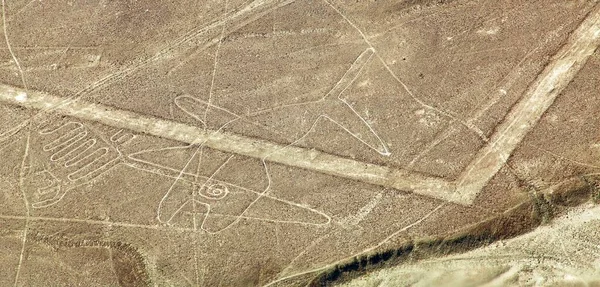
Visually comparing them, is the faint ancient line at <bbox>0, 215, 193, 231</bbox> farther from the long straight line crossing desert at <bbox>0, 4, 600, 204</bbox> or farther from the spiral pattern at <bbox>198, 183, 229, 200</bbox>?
the long straight line crossing desert at <bbox>0, 4, 600, 204</bbox>

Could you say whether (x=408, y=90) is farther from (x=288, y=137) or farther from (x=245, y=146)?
(x=245, y=146)

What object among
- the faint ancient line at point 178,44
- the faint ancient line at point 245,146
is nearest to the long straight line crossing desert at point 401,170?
the faint ancient line at point 245,146

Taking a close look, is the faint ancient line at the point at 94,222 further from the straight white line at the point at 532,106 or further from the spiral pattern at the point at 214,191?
the straight white line at the point at 532,106

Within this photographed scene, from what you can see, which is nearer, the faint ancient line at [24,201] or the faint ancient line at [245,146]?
Result: the faint ancient line at [24,201]

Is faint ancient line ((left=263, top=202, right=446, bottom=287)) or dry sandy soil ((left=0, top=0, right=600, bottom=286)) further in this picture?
dry sandy soil ((left=0, top=0, right=600, bottom=286))

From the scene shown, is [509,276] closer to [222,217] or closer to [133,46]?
[222,217]

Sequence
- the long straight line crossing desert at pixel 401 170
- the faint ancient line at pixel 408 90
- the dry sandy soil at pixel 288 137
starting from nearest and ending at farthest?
1. the dry sandy soil at pixel 288 137
2. the long straight line crossing desert at pixel 401 170
3. the faint ancient line at pixel 408 90

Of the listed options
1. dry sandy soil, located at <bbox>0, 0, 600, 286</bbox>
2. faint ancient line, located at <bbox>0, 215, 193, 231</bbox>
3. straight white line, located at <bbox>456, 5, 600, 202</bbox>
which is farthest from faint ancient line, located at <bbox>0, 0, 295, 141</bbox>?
straight white line, located at <bbox>456, 5, 600, 202</bbox>

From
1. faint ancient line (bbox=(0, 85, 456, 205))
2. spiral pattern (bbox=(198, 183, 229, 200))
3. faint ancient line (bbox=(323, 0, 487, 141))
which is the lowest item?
spiral pattern (bbox=(198, 183, 229, 200))

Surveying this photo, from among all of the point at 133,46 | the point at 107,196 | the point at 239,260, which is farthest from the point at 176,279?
the point at 133,46
